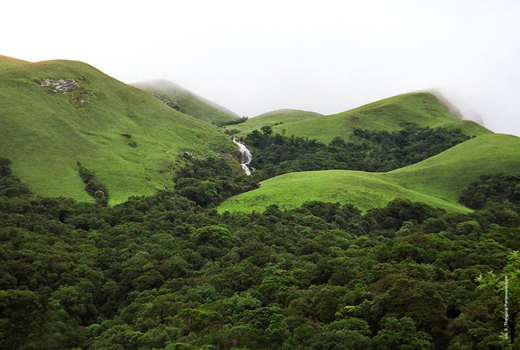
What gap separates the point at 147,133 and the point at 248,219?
3308 inches

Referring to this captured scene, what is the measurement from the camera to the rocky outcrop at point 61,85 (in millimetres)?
171125

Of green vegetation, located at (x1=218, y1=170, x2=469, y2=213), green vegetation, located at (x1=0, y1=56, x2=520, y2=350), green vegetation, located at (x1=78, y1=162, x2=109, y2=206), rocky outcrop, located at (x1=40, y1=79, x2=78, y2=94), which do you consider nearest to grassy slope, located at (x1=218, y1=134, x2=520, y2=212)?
green vegetation, located at (x1=218, y1=170, x2=469, y2=213)

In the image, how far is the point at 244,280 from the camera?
64.6 metres

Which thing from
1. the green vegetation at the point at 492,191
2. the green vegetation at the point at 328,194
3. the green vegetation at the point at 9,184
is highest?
the green vegetation at the point at 492,191

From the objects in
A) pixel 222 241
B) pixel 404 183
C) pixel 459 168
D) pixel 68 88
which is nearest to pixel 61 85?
pixel 68 88

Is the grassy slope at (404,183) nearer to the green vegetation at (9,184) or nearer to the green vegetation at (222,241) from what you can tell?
the green vegetation at (222,241)

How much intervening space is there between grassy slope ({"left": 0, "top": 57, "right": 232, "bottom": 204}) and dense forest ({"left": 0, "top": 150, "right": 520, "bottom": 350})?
55.6 ft

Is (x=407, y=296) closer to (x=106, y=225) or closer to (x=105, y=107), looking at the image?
(x=106, y=225)

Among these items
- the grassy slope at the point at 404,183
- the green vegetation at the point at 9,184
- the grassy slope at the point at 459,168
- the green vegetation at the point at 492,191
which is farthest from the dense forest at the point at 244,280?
the grassy slope at the point at 459,168

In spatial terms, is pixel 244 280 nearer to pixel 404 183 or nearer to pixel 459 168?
pixel 404 183

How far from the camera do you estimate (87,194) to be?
11900 cm

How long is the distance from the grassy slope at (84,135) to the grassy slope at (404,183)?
32.9 metres

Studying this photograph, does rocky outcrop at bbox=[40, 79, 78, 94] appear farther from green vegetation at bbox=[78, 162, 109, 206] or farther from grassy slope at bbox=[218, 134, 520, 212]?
grassy slope at bbox=[218, 134, 520, 212]

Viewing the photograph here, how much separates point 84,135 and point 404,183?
101603 millimetres
